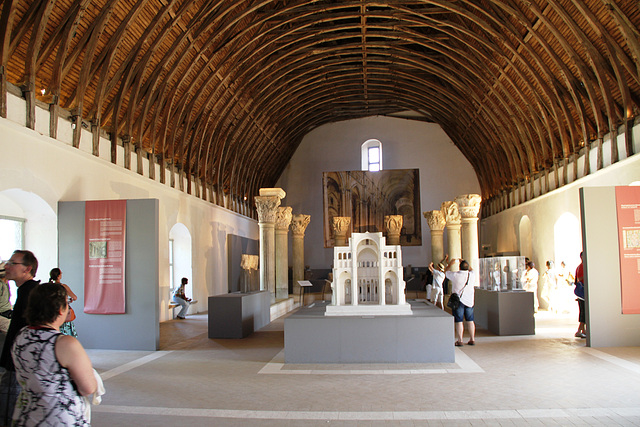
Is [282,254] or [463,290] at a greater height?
[282,254]

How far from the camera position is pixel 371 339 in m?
8.81

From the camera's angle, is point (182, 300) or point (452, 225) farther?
point (452, 225)

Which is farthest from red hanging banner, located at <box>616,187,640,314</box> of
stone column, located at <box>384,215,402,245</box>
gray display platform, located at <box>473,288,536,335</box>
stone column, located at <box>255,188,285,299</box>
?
stone column, located at <box>384,215,402,245</box>

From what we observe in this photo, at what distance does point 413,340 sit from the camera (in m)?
8.80

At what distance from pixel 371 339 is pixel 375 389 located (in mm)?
1731

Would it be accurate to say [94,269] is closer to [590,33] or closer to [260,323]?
[260,323]

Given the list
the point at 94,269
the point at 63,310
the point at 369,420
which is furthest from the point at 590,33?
the point at 63,310

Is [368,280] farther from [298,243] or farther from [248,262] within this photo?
[298,243]

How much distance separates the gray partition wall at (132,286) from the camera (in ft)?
33.9

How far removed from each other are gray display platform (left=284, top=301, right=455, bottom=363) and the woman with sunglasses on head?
5.82m

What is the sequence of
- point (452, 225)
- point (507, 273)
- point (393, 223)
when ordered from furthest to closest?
point (393, 223) < point (452, 225) < point (507, 273)

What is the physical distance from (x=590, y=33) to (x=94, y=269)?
12902 millimetres

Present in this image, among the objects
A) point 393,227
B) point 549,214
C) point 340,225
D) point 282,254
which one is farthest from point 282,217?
point 549,214

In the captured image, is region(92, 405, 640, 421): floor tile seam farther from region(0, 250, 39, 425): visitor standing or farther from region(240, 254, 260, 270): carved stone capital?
region(240, 254, 260, 270): carved stone capital
